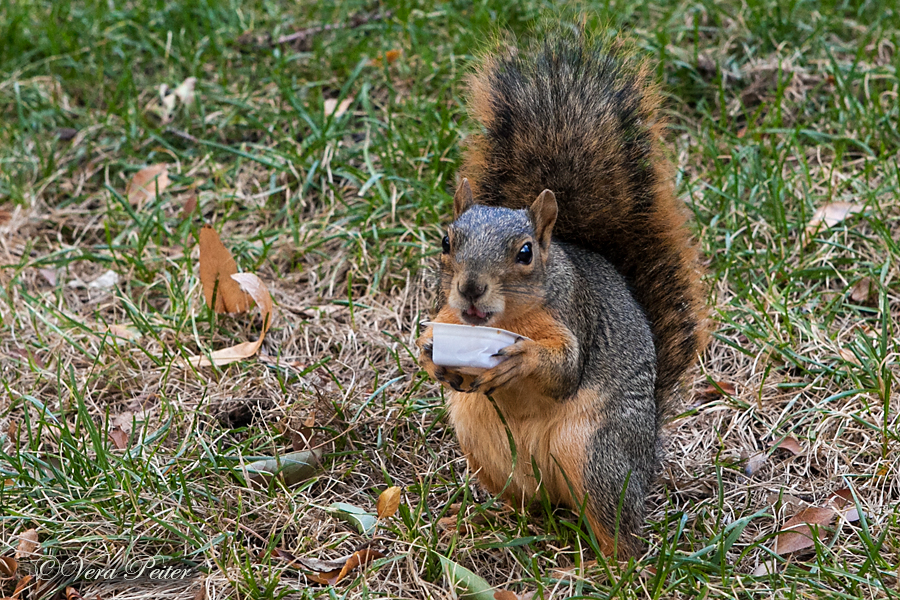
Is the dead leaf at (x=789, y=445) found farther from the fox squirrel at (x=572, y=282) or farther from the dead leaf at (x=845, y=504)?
the fox squirrel at (x=572, y=282)

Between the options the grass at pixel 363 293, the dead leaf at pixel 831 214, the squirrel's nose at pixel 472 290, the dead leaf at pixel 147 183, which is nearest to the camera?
the squirrel's nose at pixel 472 290

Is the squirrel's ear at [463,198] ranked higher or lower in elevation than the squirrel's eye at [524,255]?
higher

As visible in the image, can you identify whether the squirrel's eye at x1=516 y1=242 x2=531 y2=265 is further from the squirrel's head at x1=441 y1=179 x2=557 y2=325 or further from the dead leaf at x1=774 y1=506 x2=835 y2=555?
the dead leaf at x1=774 y1=506 x2=835 y2=555

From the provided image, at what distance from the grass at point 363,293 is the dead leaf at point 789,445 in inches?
0.9

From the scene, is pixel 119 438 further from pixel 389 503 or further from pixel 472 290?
pixel 472 290

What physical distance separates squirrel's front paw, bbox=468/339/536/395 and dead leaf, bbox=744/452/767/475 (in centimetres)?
83

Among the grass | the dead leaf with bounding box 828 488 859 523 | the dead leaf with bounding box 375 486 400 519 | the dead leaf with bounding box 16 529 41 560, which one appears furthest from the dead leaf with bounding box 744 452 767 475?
the dead leaf with bounding box 16 529 41 560

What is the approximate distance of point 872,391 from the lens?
8.58ft

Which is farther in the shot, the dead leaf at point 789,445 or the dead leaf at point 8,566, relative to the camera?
the dead leaf at point 789,445

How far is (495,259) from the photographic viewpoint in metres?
2.12

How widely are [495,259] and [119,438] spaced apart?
1185mm

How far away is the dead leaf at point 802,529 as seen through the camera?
226cm

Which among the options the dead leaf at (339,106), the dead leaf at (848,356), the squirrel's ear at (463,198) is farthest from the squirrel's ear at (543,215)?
the dead leaf at (339,106)

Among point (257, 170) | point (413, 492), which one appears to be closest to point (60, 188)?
point (257, 170)
